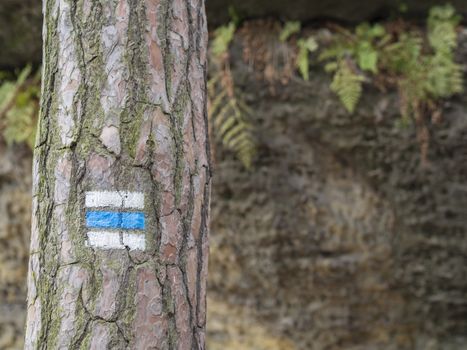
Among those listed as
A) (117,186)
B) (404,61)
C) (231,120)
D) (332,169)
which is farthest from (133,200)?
(404,61)

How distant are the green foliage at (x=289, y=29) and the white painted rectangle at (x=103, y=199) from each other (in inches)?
99.6

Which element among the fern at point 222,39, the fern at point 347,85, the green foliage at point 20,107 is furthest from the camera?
the green foliage at point 20,107

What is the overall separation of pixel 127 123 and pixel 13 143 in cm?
289

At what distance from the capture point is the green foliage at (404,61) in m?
3.81

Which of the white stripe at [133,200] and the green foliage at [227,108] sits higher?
the green foliage at [227,108]

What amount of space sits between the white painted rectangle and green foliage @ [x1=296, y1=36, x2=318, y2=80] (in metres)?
2.36

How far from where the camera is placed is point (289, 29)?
12.9 feet

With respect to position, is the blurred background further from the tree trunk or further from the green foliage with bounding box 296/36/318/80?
the tree trunk

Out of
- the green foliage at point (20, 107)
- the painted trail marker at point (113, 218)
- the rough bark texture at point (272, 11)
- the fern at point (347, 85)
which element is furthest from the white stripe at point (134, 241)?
the green foliage at point (20, 107)

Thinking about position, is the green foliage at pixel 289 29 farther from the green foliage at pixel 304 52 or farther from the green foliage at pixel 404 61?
the green foliage at pixel 404 61

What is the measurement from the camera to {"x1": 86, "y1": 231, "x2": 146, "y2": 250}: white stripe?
1680 mm

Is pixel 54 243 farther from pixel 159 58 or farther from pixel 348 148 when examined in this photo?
pixel 348 148

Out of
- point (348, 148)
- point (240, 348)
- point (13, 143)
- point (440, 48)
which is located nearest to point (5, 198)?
point (13, 143)

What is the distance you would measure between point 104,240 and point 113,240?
25 mm
